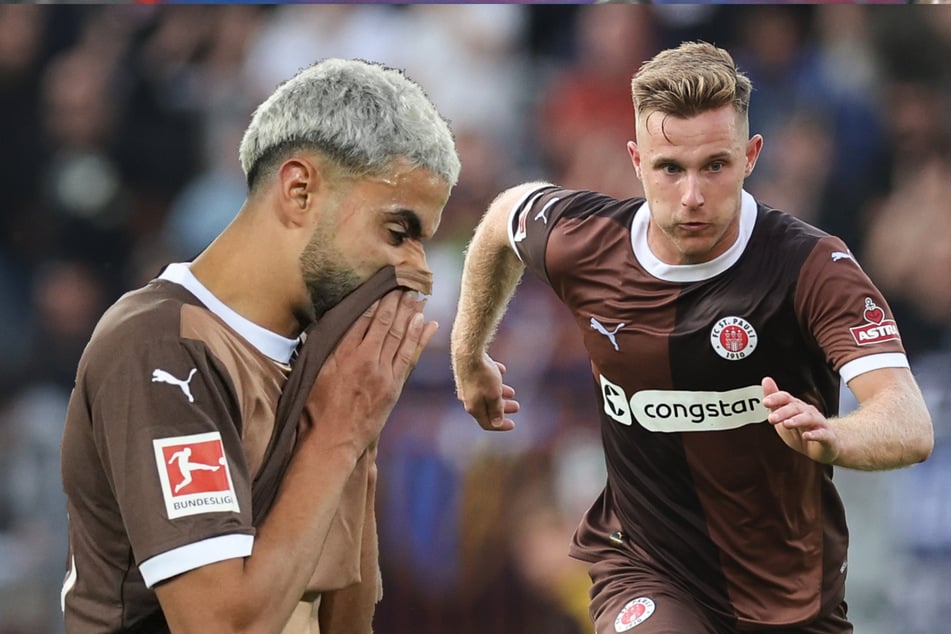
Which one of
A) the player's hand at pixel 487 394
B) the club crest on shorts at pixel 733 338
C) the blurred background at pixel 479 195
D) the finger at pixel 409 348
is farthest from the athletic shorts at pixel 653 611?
the blurred background at pixel 479 195

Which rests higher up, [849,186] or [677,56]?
[677,56]

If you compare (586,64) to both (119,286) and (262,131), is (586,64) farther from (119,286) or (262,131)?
(262,131)

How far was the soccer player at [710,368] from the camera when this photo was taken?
3.30m

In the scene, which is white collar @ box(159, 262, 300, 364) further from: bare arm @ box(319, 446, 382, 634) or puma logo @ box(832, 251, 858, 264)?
puma logo @ box(832, 251, 858, 264)

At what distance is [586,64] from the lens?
18.2 ft

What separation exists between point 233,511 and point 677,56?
2.08 m

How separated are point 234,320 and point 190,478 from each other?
33 cm

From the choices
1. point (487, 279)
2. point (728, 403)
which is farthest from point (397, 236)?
point (487, 279)

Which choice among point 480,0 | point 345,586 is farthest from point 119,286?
point 345,586

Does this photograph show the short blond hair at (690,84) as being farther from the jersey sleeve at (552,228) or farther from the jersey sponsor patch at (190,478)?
the jersey sponsor patch at (190,478)

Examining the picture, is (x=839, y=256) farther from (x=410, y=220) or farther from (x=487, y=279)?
(x=410, y=220)

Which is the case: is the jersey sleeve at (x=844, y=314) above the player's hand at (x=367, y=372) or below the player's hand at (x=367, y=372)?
below

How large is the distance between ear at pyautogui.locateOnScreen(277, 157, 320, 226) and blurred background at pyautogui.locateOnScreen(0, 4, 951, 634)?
3.20 meters

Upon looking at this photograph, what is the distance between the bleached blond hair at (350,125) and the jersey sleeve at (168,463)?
0.44 metres
